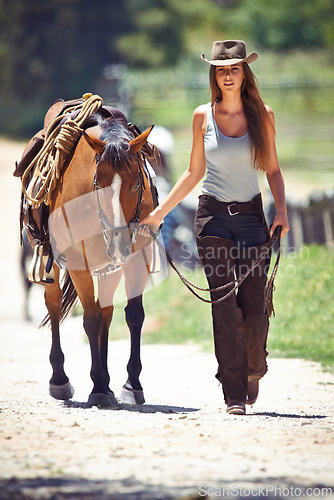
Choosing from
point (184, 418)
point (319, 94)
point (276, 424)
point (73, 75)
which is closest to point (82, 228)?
point (184, 418)

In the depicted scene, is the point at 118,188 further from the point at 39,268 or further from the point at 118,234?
the point at 39,268

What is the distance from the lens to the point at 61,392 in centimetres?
645

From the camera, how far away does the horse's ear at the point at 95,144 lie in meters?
5.50

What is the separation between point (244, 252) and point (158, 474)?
2010 millimetres

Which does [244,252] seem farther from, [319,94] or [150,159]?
[319,94]

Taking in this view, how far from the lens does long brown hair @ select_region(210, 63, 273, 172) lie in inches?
214

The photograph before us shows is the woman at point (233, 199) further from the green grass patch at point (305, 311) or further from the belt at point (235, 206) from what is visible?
the green grass patch at point (305, 311)

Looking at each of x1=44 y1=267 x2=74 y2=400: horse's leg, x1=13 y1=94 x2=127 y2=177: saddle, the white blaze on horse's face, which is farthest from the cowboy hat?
x1=44 y1=267 x2=74 y2=400: horse's leg

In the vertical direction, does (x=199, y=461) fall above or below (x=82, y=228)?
below

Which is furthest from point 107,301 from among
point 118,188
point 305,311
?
point 305,311

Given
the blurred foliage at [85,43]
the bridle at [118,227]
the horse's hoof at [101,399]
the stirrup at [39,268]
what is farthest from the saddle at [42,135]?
the blurred foliage at [85,43]

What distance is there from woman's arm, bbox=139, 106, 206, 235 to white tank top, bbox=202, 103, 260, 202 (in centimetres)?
6

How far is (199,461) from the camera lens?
4.05 meters

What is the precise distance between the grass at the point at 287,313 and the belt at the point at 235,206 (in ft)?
9.91
